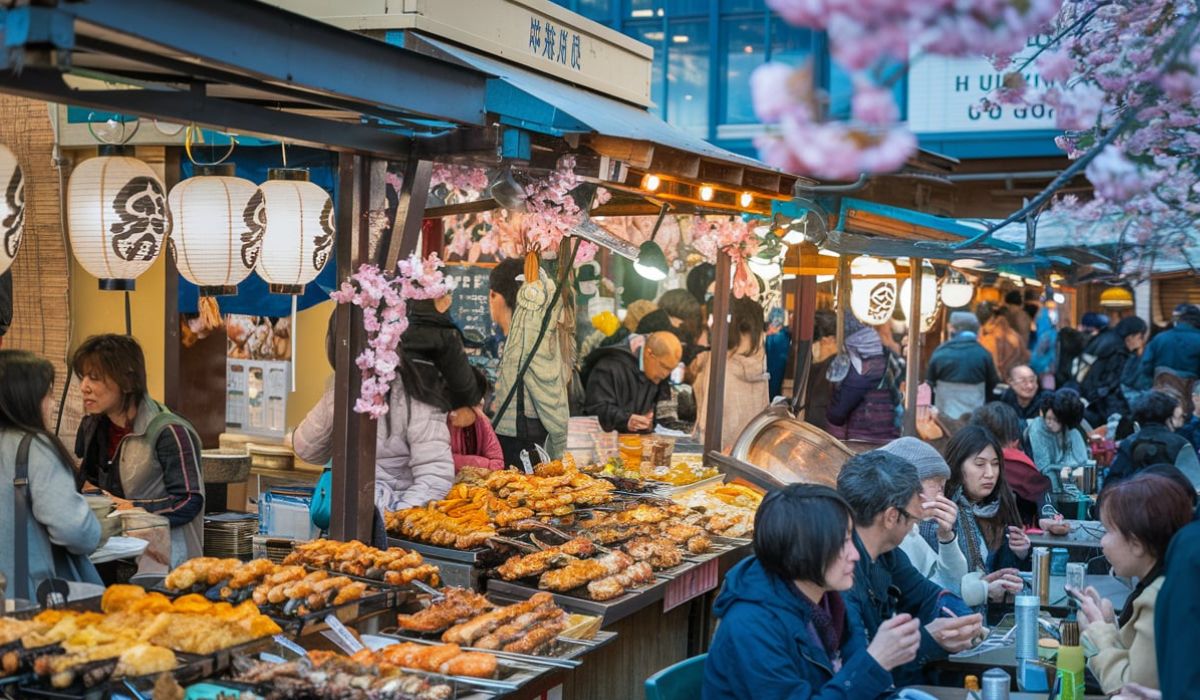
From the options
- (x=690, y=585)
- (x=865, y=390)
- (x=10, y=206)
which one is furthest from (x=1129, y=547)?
(x=865, y=390)

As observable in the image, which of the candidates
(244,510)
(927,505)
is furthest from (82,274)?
(927,505)

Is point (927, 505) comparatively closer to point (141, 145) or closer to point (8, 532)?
point (8, 532)

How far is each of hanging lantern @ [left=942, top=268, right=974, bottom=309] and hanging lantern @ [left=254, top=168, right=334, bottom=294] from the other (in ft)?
43.8

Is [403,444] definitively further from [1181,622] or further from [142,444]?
[1181,622]

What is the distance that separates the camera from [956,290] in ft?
60.7

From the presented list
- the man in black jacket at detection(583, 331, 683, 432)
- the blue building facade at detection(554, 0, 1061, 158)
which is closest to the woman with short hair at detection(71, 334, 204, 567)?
the man in black jacket at detection(583, 331, 683, 432)

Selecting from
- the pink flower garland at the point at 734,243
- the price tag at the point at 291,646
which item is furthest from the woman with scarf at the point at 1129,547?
the pink flower garland at the point at 734,243

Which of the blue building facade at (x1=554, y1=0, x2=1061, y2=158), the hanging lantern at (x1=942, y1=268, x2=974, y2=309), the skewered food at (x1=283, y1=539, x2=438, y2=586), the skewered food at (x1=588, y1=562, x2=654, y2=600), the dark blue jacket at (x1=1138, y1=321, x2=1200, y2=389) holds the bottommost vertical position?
the skewered food at (x1=588, y1=562, x2=654, y2=600)

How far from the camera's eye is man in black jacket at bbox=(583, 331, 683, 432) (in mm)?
10398

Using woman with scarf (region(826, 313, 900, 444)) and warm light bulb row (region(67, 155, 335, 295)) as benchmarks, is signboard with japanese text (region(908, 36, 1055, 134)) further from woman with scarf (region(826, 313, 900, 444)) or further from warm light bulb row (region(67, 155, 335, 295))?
warm light bulb row (region(67, 155, 335, 295))

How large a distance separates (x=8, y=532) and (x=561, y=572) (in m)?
2.63

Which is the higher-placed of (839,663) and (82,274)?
(82,274)

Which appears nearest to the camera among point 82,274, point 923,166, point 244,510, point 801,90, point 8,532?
point 801,90

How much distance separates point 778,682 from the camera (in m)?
4.18
